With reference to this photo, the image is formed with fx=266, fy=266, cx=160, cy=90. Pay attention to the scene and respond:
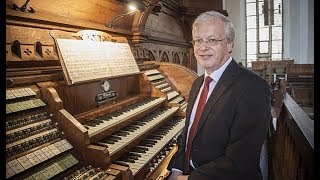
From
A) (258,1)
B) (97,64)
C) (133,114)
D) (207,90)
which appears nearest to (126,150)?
(133,114)

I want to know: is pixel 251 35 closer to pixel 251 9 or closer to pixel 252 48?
pixel 252 48

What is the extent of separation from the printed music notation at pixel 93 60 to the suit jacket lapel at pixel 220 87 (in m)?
1.15

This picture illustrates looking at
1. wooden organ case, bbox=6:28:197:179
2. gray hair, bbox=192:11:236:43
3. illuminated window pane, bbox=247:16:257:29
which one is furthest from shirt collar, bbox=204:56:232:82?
illuminated window pane, bbox=247:16:257:29

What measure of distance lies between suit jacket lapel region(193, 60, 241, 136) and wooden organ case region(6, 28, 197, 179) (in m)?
0.77

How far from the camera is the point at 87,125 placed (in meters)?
2.39

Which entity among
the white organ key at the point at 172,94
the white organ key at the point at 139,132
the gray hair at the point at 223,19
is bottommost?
the white organ key at the point at 139,132

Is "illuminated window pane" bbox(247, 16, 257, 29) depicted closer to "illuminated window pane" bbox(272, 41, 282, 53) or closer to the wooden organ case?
"illuminated window pane" bbox(272, 41, 282, 53)

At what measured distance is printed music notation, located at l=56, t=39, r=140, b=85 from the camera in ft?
7.48

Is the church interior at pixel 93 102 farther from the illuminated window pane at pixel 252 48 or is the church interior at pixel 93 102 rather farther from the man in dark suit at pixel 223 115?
the illuminated window pane at pixel 252 48

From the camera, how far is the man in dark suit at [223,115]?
1.48 meters

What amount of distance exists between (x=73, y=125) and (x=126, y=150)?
659 millimetres

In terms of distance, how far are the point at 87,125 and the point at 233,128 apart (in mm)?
1383

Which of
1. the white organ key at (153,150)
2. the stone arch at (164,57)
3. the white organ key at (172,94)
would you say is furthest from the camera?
the stone arch at (164,57)

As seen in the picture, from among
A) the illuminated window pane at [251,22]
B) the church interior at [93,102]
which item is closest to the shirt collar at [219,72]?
the church interior at [93,102]
